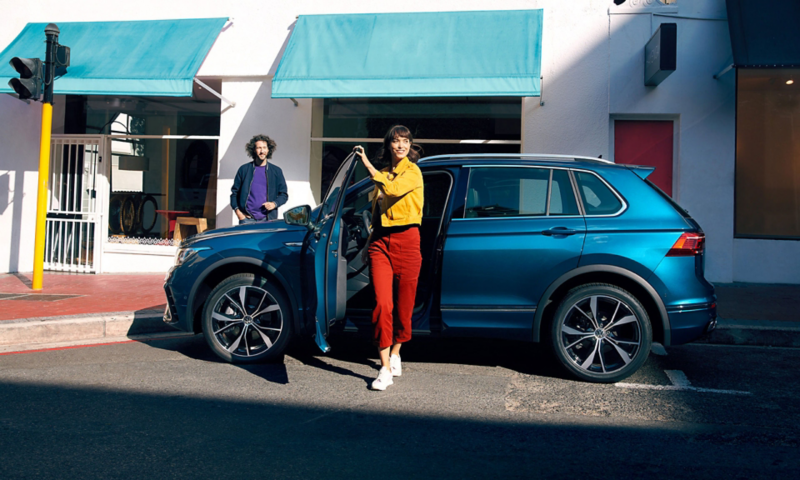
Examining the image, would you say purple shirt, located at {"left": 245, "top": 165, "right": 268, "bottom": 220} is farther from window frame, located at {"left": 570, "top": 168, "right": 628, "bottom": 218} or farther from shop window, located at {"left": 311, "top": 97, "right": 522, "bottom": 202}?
window frame, located at {"left": 570, "top": 168, "right": 628, "bottom": 218}

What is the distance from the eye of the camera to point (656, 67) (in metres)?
8.98

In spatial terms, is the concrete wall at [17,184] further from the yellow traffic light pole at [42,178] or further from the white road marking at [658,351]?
the white road marking at [658,351]

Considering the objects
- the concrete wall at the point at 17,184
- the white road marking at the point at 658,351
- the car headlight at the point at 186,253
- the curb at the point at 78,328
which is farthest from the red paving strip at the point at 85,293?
the white road marking at the point at 658,351

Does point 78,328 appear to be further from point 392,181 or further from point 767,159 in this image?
point 767,159

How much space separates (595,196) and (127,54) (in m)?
7.83

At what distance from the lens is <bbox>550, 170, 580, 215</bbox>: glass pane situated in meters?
5.18

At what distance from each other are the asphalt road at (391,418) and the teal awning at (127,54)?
15.6ft

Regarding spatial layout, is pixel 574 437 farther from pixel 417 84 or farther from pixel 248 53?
pixel 248 53

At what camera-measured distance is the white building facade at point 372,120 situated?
9.65 metres

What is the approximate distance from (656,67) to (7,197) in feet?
34.3

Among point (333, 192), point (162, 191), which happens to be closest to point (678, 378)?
point (333, 192)

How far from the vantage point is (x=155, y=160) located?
11.3 meters

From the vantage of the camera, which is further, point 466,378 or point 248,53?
point 248,53

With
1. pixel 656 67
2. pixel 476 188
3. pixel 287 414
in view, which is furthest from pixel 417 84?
pixel 287 414
